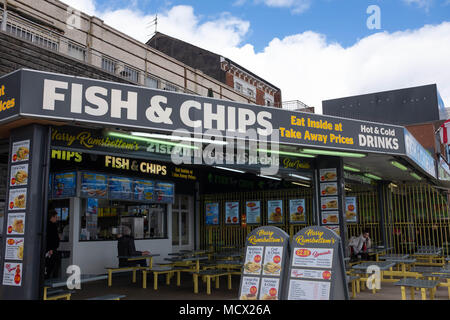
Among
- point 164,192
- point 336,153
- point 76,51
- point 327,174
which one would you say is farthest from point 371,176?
point 76,51

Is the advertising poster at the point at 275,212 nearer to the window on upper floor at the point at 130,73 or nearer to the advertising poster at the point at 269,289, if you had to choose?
the window on upper floor at the point at 130,73

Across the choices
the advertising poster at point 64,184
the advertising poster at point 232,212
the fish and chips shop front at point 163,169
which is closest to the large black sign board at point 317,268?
the fish and chips shop front at point 163,169

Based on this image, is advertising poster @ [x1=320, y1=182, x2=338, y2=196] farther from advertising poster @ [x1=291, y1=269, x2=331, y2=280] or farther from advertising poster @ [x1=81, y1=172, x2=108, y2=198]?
advertising poster @ [x1=81, y1=172, x2=108, y2=198]

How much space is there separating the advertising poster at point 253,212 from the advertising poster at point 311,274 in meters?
10.4

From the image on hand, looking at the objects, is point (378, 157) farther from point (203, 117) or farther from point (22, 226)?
point (22, 226)

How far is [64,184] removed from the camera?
12305 mm

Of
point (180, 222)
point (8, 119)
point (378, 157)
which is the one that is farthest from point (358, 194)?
point (8, 119)

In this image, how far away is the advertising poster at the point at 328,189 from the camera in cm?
1095

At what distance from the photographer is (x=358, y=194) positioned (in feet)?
51.9

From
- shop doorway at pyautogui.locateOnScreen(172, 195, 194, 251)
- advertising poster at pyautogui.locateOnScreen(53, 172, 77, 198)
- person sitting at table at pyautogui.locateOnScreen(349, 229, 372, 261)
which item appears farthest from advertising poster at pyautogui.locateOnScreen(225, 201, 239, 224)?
advertising poster at pyautogui.locateOnScreen(53, 172, 77, 198)

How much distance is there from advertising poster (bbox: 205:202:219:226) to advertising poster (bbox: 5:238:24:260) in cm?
1068

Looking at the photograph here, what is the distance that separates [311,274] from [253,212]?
422 inches

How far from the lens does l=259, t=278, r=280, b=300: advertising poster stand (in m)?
6.08

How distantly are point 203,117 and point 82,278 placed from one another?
349cm
